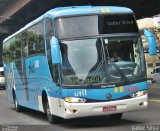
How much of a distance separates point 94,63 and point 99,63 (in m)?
0.13

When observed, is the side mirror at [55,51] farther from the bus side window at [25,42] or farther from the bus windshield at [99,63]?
the bus side window at [25,42]

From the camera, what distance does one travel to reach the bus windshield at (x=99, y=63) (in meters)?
12.1

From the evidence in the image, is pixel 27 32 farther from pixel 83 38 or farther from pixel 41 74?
pixel 83 38

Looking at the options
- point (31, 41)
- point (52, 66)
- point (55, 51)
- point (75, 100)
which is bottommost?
point (75, 100)

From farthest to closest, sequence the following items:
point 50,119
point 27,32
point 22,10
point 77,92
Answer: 1. point 22,10
2. point 27,32
3. point 50,119
4. point 77,92

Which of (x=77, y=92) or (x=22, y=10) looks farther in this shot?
(x=22, y=10)

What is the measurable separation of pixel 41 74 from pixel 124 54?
3170mm

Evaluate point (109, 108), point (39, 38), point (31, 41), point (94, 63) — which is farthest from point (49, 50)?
point (31, 41)

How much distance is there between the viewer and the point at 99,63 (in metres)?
12.2

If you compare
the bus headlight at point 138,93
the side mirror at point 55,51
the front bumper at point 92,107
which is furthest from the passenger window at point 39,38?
the bus headlight at point 138,93

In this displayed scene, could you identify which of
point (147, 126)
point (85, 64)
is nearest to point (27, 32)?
point (85, 64)

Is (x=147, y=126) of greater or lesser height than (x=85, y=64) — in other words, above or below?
below

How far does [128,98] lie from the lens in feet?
40.2

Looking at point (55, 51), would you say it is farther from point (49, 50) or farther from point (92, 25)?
point (49, 50)
